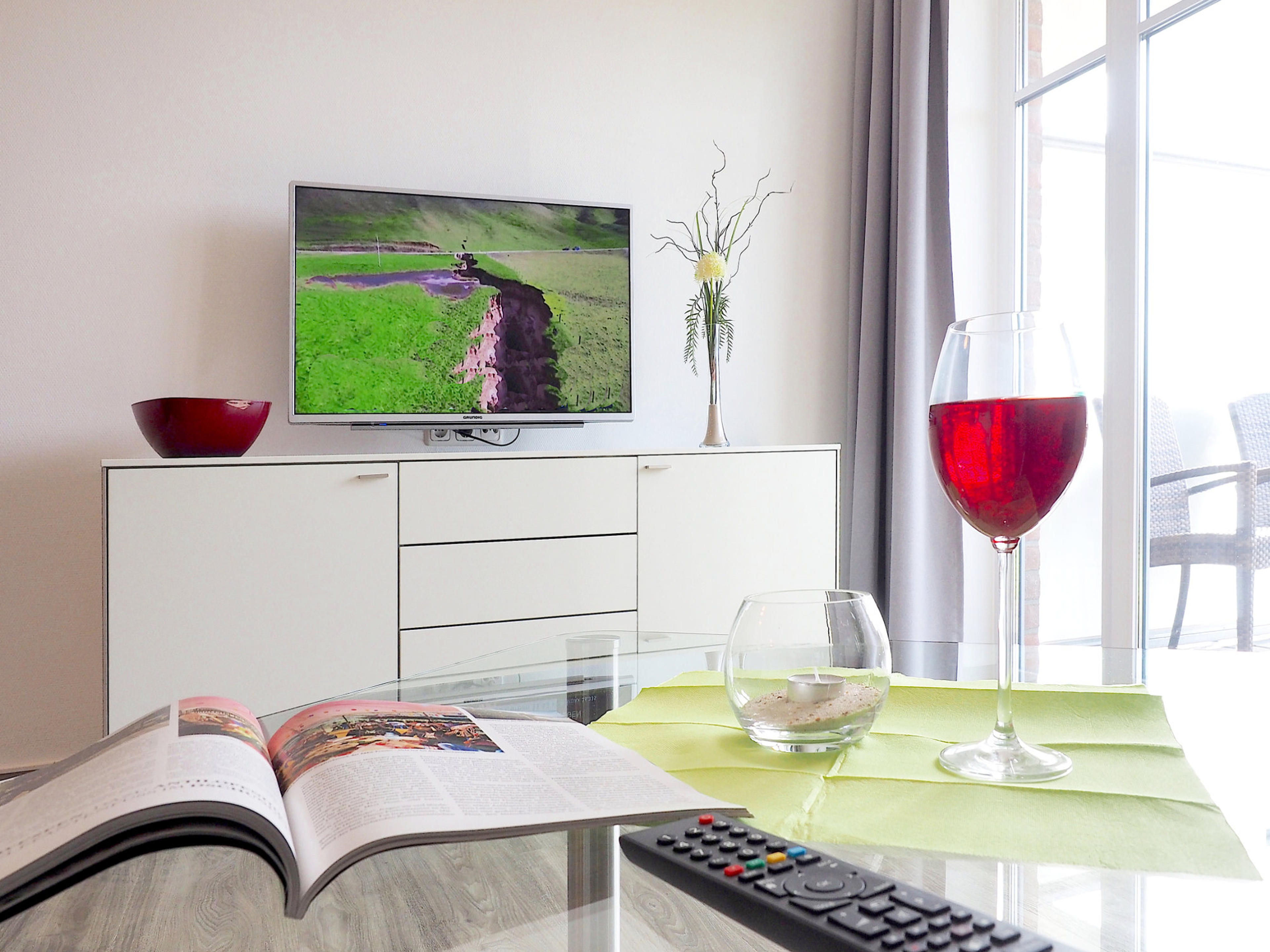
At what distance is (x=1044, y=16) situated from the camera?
3.12 metres

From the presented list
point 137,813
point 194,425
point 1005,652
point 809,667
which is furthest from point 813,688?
point 194,425

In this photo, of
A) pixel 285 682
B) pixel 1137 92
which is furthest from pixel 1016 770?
pixel 1137 92

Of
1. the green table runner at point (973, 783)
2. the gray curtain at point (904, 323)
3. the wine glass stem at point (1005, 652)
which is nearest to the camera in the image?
the green table runner at point (973, 783)

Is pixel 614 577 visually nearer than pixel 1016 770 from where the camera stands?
No

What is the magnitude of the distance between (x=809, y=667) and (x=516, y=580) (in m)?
1.92

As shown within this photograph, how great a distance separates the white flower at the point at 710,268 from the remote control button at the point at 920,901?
102 inches

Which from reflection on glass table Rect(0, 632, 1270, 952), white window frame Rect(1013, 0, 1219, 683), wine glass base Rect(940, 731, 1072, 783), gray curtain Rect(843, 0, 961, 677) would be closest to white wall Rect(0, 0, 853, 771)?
gray curtain Rect(843, 0, 961, 677)

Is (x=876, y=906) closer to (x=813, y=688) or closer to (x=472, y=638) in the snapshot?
(x=813, y=688)

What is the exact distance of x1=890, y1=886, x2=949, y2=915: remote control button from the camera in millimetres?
418

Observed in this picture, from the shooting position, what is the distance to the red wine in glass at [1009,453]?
0.62 metres

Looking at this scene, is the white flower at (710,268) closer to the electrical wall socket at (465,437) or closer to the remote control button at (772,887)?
the electrical wall socket at (465,437)

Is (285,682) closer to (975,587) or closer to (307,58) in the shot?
(307,58)

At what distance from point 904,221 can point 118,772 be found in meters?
2.95

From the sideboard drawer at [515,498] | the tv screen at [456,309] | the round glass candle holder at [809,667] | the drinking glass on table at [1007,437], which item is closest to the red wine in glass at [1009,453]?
the drinking glass on table at [1007,437]
